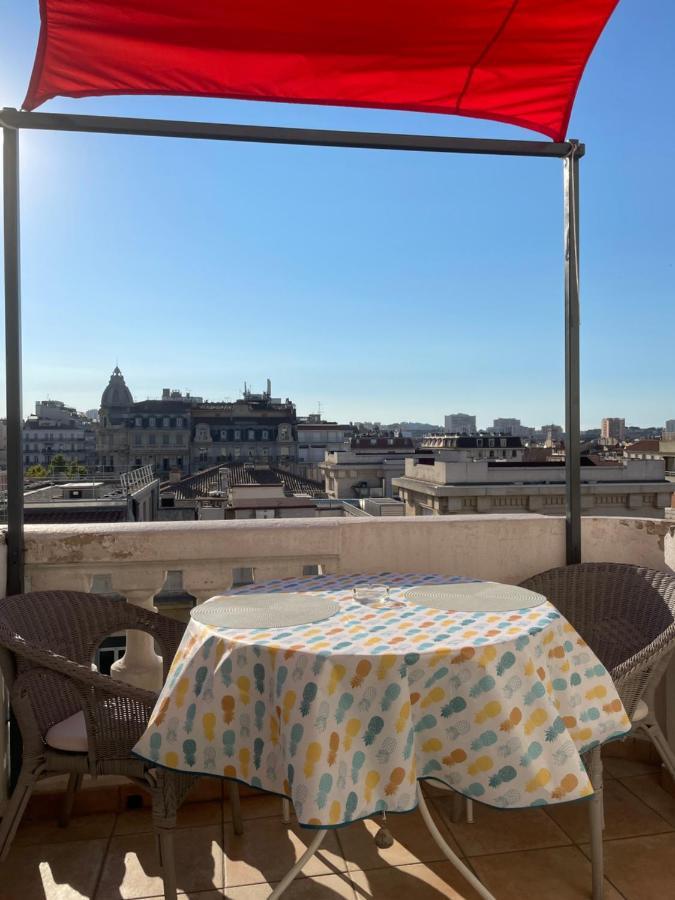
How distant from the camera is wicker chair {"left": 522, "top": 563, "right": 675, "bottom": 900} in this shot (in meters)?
1.65

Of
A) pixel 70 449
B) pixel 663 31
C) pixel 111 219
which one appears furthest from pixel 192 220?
pixel 70 449

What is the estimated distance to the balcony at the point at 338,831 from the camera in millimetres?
1658

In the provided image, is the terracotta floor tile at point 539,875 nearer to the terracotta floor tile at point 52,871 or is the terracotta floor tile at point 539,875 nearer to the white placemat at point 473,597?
the white placemat at point 473,597

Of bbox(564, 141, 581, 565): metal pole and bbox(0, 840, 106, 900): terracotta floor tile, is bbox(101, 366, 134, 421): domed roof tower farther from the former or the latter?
bbox(0, 840, 106, 900): terracotta floor tile

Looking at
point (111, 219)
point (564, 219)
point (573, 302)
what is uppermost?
point (111, 219)

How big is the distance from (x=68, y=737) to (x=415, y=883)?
0.94 metres

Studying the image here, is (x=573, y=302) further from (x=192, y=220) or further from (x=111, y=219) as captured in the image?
(x=192, y=220)

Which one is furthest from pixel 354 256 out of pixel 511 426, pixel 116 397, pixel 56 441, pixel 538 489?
pixel 511 426

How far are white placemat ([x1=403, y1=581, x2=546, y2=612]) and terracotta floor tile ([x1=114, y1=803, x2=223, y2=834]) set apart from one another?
95cm

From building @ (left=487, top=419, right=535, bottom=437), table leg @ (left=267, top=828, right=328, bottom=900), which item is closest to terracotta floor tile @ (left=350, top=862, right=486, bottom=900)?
table leg @ (left=267, top=828, right=328, bottom=900)

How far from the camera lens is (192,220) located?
17.3 metres

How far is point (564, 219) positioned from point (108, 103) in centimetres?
164

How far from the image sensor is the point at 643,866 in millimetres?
1707

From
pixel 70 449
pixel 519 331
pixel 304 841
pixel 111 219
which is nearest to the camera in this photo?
pixel 304 841
